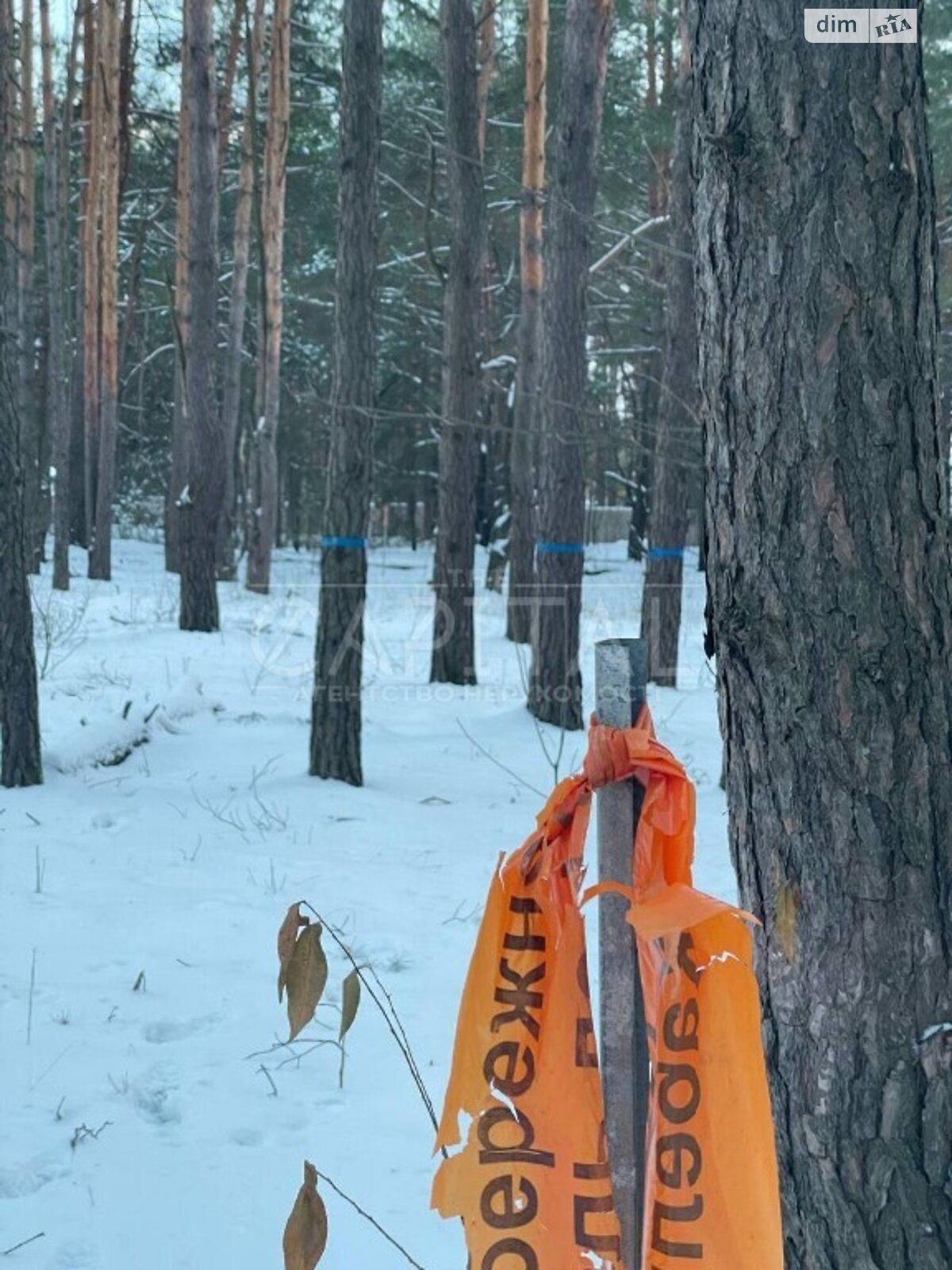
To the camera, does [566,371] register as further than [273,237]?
No

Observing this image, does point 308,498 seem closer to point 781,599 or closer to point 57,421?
point 57,421

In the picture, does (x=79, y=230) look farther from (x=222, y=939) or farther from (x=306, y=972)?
(x=306, y=972)

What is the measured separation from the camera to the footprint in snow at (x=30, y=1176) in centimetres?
262

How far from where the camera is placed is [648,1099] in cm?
143

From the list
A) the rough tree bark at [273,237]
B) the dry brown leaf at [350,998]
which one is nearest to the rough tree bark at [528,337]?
the rough tree bark at [273,237]

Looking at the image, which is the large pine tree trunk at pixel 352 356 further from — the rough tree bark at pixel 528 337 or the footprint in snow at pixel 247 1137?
the rough tree bark at pixel 528 337

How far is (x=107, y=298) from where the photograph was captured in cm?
1784

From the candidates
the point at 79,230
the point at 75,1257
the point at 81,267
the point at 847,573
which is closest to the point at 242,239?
the point at 79,230

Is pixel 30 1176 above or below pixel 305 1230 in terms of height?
below

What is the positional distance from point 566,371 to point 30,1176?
704cm

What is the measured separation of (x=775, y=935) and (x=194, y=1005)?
7.88 ft

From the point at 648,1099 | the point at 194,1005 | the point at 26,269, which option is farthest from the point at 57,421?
the point at 648,1099

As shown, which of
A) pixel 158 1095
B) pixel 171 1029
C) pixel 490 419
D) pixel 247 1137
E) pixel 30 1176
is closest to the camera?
pixel 30 1176

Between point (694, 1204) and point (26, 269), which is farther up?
point (26, 269)
